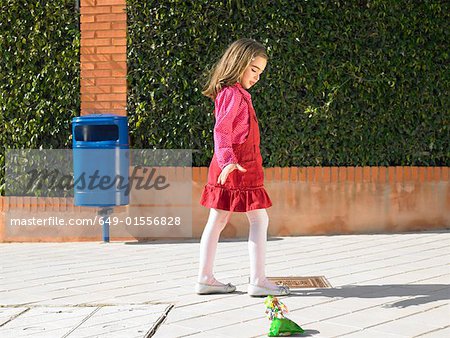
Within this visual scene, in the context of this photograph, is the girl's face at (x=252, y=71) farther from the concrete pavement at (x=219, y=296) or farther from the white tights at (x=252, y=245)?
the concrete pavement at (x=219, y=296)

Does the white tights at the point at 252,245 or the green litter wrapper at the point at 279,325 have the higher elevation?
the white tights at the point at 252,245

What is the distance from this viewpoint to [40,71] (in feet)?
26.8

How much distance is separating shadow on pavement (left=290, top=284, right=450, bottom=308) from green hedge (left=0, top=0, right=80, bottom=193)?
164 inches

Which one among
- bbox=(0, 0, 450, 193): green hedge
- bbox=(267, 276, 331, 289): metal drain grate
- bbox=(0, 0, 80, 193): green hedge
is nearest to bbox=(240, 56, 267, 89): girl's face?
bbox=(267, 276, 331, 289): metal drain grate

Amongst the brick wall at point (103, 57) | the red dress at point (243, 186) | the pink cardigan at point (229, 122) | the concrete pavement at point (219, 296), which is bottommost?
the concrete pavement at point (219, 296)

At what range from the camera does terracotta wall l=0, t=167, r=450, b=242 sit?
7906mm

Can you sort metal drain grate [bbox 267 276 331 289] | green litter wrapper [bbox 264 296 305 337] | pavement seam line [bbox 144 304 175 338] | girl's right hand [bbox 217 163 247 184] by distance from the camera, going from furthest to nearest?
metal drain grate [bbox 267 276 331 289] < girl's right hand [bbox 217 163 247 184] < pavement seam line [bbox 144 304 175 338] < green litter wrapper [bbox 264 296 305 337]

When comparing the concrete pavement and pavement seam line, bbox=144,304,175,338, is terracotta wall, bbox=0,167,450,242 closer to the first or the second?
the concrete pavement

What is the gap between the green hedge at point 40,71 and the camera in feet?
26.6

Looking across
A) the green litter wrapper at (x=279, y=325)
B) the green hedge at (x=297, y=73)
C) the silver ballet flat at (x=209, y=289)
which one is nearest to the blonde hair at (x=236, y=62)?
the silver ballet flat at (x=209, y=289)

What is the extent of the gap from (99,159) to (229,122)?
312cm

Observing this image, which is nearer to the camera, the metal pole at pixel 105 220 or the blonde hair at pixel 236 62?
the blonde hair at pixel 236 62

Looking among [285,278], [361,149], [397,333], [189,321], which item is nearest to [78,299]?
[189,321]

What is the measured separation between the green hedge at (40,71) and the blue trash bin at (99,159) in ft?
1.86
